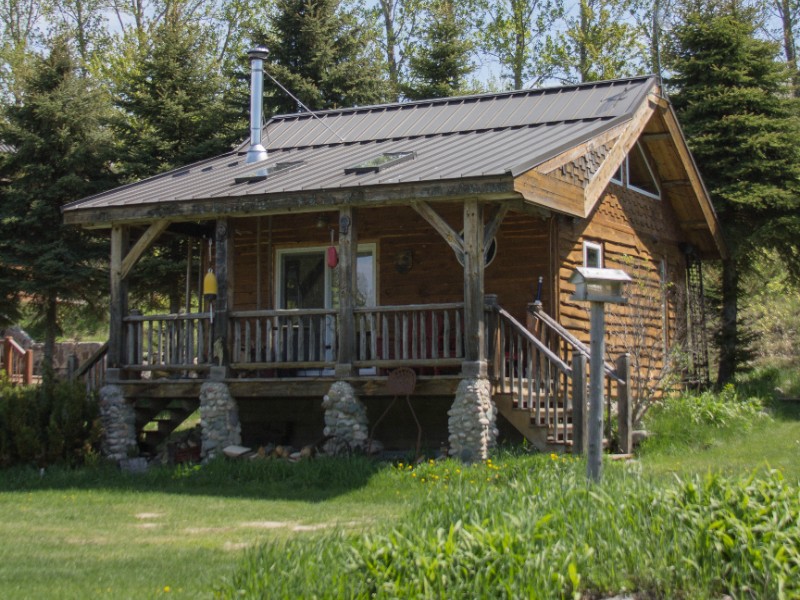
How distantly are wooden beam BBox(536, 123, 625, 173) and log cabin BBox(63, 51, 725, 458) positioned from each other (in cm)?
4

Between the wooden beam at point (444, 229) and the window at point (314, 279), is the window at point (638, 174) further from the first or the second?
the wooden beam at point (444, 229)

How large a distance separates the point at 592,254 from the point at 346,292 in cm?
505

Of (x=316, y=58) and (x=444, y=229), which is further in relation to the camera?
(x=316, y=58)

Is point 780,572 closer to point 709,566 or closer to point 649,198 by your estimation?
point 709,566

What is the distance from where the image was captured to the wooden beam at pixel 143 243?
1575 centimetres

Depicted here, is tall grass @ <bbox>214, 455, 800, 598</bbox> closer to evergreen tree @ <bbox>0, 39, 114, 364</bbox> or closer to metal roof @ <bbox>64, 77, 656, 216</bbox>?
metal roof @ <bbox>64, 77, 656, 216</bbox>

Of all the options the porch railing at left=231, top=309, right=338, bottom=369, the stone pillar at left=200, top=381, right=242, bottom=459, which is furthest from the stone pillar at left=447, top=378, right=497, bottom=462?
the stone pillar at left=200, top=381, right=242, bottom=459

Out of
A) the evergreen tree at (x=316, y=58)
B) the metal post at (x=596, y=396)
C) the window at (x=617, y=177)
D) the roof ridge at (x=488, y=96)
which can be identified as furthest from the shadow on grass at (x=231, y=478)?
the evergreen tree at (x=316, y=58)

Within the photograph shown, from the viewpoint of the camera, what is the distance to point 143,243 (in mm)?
15781

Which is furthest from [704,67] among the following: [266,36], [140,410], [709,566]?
[709,566]

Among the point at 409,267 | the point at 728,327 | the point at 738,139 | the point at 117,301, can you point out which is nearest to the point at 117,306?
the point at 117,301

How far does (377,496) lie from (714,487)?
495cm

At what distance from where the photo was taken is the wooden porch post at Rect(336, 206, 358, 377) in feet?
47.6

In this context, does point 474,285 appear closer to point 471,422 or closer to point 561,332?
point 471,422
